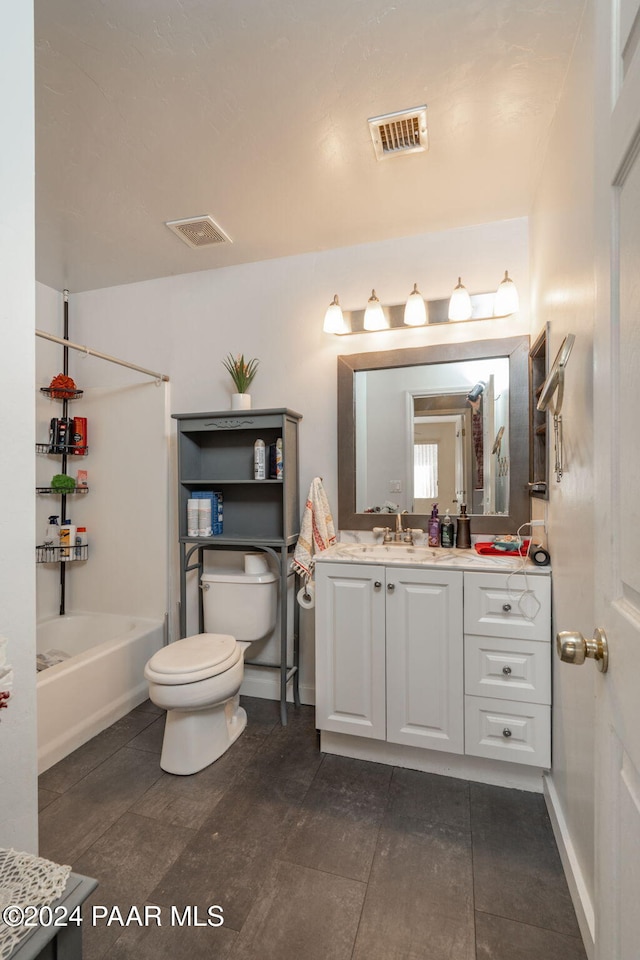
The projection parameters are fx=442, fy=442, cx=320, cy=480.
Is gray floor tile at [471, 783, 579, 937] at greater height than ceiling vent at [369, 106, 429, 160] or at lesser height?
lesser

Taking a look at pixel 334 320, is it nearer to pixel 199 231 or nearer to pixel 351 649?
pixel 199 231

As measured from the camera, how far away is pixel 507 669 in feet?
5.65

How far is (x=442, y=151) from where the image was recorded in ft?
5.68

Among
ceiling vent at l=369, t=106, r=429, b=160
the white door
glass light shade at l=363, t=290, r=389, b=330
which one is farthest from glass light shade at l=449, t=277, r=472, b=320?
the white door

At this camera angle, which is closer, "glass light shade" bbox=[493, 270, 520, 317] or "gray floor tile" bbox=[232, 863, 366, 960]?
"gray floor tile" bbox=[232, 863, 366, 960]

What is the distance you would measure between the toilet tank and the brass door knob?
180 cm

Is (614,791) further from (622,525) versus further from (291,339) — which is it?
(291,339)

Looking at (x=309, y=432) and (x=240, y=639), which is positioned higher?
(x=309, y=432)

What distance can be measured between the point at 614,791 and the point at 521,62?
192 cm

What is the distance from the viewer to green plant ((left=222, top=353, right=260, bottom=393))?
247cm

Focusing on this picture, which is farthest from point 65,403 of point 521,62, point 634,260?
point 634,260

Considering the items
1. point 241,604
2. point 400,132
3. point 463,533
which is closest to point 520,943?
point 463,533

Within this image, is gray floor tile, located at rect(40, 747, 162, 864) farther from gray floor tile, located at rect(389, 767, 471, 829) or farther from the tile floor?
gray floor tile, located at rect(389, 767, 471, 829)

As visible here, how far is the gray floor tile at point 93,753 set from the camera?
5.99ft
